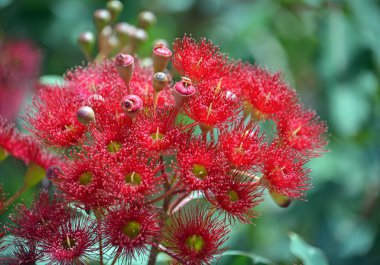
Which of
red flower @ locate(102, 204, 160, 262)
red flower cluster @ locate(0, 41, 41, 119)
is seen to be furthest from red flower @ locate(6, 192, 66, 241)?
red flower cluster @ locate(0, 41, 41, 119)

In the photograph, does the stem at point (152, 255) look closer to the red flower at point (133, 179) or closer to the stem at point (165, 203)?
the stem at point (165, 203)

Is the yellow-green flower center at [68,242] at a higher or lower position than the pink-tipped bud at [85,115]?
lower

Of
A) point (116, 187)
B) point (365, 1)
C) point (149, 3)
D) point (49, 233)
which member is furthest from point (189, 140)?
point (149, 3)

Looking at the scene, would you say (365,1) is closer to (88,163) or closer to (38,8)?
(38,8)

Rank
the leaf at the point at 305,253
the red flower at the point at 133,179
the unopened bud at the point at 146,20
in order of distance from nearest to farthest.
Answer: the red flower at the point at 133,179, the leaf at the point at 305,253, the unopened bud at the point at 146,20

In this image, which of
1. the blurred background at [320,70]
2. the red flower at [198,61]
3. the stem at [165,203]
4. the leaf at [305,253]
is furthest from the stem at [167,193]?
the blurred background at [320,70]

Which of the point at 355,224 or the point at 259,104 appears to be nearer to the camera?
the point at 259,104

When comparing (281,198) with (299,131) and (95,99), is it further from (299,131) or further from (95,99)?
(95,99)

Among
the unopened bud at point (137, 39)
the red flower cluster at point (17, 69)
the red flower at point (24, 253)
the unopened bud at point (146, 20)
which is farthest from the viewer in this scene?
the red flower cluster at point (17, 69)
